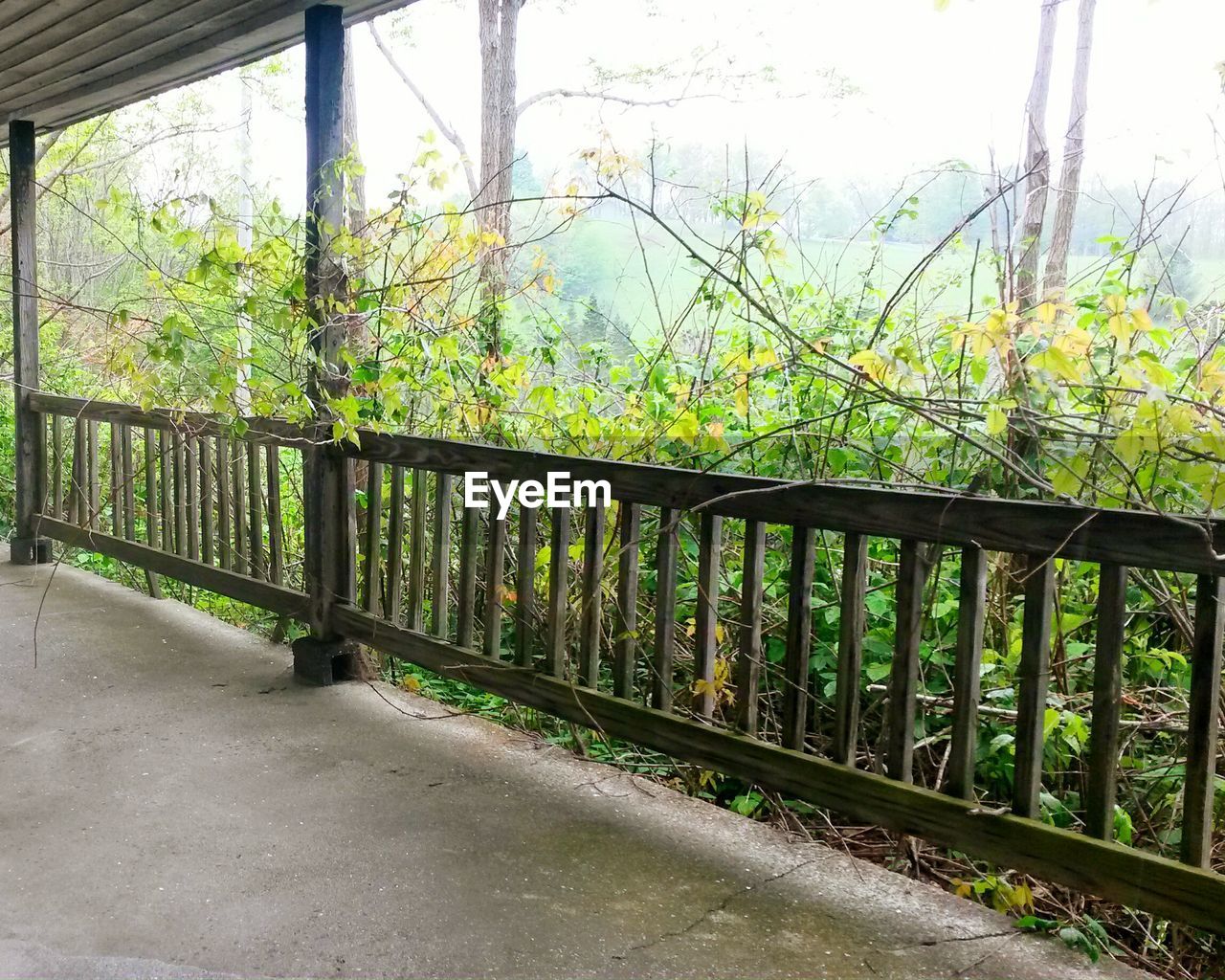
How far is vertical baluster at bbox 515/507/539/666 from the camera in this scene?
10.6ft

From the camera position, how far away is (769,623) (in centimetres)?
346

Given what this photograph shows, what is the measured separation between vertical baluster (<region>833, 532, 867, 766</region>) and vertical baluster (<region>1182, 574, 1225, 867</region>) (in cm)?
75

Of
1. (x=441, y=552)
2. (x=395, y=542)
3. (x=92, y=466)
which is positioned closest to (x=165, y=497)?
(x=92, y=466)

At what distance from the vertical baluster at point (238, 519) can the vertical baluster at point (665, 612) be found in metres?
2.43

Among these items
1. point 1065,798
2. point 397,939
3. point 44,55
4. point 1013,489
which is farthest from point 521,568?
point 44,55

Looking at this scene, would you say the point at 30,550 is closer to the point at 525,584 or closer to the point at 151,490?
the point at 151,490

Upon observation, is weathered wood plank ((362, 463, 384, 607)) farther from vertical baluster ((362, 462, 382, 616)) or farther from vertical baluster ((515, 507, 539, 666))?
vertical baluster ((515, 507, 539, 666))

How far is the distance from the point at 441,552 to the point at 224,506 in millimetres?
1676

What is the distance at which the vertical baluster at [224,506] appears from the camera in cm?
471

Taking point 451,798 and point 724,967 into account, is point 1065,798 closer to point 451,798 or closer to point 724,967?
point 724,967

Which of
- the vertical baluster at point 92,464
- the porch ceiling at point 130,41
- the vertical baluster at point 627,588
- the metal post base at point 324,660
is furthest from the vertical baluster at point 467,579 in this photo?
the vertical baluster at point 92,464

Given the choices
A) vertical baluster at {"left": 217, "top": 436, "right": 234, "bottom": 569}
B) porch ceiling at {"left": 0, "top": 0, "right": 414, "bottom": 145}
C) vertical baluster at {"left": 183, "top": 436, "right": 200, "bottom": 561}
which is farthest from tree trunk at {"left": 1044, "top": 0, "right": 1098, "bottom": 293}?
vertical baluster at {"left": 183, "top": 436, "right": 200, "bottom": 561}

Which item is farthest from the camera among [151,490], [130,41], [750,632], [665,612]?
[151,490]

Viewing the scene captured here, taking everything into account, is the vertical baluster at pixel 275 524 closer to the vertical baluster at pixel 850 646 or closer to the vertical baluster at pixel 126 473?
the vertical baluster at pixel 126 473
